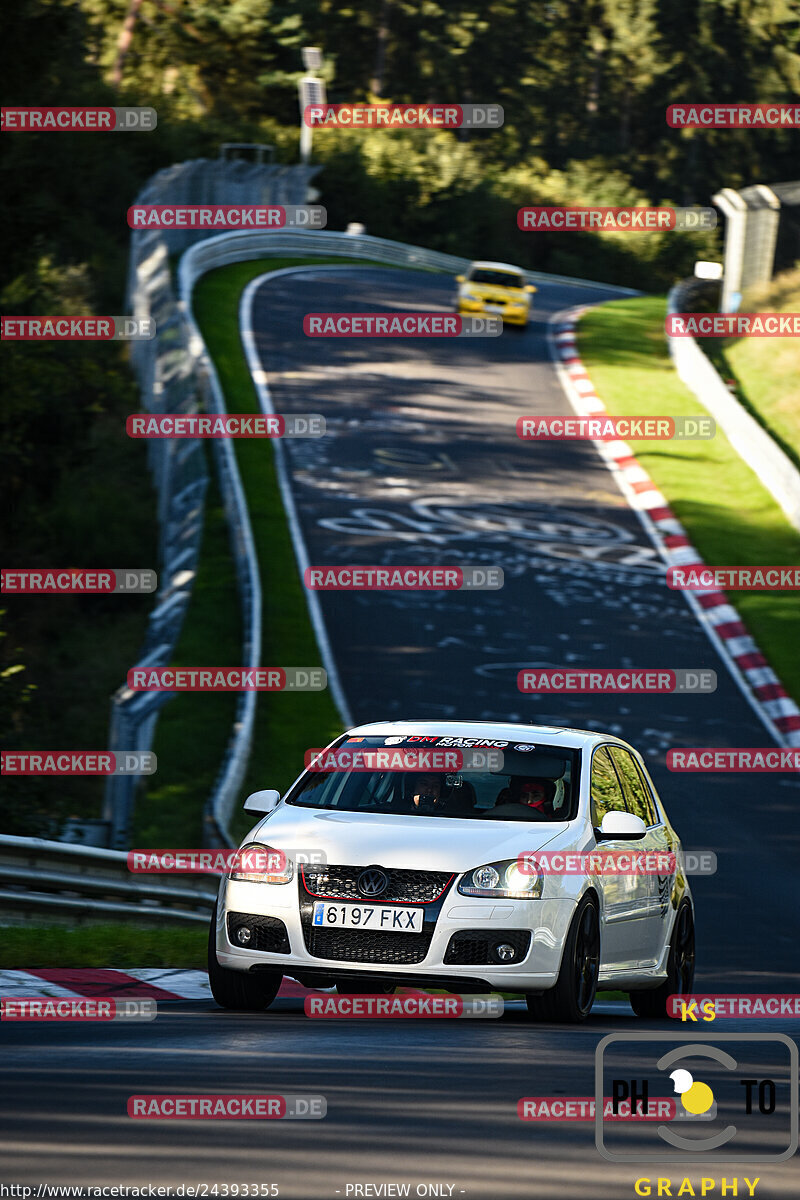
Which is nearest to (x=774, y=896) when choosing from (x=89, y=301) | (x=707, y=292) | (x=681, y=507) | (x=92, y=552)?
(x=681, y=507)

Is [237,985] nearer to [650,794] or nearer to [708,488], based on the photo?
[650,794]

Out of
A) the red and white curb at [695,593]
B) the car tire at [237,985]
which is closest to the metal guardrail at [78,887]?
the car tire at [237,985]

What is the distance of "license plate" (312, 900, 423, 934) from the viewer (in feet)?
26.2

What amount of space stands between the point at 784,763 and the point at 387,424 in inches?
585

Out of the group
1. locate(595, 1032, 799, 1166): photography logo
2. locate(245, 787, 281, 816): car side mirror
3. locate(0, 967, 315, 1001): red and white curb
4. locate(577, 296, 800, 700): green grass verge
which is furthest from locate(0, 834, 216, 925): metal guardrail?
locate(577, 296, 800, 700): green grass verge

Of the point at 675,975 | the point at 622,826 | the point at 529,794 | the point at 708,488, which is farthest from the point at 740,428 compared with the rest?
the point at 622,826

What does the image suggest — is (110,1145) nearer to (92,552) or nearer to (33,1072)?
(33,1072)

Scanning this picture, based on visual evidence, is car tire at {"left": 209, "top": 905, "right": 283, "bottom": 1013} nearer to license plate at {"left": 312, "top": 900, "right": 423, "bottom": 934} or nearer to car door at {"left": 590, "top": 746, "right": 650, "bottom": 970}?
license plate at {"left": 312, "top": 900, "right": 423, "bottom": 934}

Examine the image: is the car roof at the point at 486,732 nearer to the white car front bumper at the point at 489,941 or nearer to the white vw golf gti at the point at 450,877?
the white vw golf gti at the point at 450,877

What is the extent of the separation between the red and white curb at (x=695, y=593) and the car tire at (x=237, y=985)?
36.3ft

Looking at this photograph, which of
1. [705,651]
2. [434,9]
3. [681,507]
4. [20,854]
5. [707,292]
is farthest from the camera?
[434,9]

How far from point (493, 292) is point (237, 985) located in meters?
33.3

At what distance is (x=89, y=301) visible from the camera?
39.2m

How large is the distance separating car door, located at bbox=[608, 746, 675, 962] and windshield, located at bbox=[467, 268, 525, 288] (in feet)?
103
